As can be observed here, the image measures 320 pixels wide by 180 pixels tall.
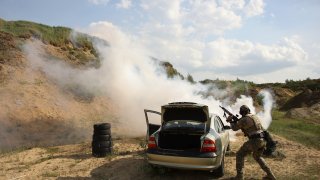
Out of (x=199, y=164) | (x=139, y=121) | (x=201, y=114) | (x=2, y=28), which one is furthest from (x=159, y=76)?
(x=2, y=28)

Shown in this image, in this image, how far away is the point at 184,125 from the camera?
9.63 m

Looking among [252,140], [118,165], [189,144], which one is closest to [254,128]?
[252,140]

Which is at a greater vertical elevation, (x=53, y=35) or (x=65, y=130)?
(x=53, y=35)

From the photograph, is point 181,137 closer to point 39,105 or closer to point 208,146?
point 208,146

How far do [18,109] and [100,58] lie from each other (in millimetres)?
8708

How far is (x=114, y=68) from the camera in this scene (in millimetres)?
24875

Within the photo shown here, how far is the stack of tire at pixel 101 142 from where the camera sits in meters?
12.3

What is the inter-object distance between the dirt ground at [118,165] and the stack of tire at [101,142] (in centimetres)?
23

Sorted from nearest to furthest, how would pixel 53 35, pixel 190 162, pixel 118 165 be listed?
1. pixel 190 162
2. pixel 118 165
3. pixel 53 35

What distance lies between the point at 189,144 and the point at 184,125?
676mm

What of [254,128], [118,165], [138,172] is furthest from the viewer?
[118,165]

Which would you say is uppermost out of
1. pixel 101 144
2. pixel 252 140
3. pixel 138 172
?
pixel 252 140

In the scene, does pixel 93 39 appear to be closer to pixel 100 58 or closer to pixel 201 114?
pixel 100 58

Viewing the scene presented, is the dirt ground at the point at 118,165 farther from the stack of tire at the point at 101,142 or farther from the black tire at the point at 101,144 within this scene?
the black tire at the point at 101,144
